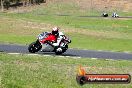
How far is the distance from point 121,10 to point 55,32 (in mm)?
84821

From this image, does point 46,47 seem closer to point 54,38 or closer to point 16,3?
point 54,38

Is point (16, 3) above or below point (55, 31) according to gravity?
below

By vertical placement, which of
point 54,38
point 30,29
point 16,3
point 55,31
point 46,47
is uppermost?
point 55,31

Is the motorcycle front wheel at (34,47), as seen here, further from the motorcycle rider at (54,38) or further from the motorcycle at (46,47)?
the motorcycle rider at (54,38)

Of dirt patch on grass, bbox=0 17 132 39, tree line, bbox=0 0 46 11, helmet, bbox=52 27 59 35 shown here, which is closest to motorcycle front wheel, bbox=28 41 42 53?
helmet, bbox=52 27 59 35

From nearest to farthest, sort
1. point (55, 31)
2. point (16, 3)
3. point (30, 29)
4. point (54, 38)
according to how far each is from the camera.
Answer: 1. point (55, 31)
2. point (54, 38)
3. point (30, 29)
4. point (16, 3)

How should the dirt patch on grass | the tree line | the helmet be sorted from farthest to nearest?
the tree line → the dirt patch on grass → the helmet

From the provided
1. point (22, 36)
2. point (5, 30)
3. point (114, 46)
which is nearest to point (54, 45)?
point (114, 46)

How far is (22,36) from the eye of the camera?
151 feet

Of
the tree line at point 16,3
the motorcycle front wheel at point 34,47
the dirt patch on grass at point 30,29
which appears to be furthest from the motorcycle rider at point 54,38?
the tree line at point 16,3

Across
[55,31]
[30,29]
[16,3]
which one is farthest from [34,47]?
[16,3]

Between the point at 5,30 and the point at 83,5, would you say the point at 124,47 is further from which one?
A: the point at 83,5

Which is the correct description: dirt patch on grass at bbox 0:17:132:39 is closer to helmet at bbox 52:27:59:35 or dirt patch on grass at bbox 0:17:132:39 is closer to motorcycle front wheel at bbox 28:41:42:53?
motorcycle front wheel at bbox 28:41:42:53

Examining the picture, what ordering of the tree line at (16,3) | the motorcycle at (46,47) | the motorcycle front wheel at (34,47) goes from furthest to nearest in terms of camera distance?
the tree line at (16,3)
the motorcycle at (46,47)
the motorcycle front wheel at (34,47)
